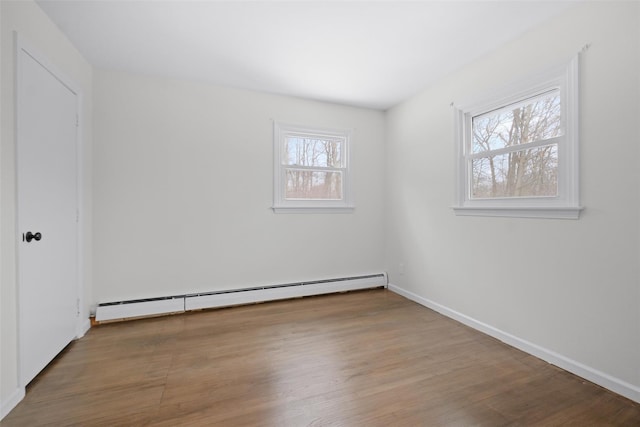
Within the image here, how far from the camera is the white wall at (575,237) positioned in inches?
70.7

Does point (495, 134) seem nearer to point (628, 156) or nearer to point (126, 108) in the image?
point (628, 156)

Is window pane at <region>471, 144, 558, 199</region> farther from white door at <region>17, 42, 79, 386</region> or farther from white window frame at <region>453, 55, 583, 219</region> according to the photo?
white door at <region>17, 42, 79, 386</region>

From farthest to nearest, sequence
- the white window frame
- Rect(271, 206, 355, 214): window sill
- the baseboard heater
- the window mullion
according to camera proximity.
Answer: Rect(271, 206, 355, 214): window sill → the baseboard heater → the window mullion → the white window frame

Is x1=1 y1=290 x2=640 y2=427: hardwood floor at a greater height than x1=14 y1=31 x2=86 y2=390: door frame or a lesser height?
lesser

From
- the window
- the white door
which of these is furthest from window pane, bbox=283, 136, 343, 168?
the white door

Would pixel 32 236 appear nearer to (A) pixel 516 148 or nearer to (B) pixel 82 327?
(B) pixel 82 327

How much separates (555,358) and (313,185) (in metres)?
2.97

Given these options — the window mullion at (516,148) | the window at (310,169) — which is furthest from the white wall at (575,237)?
the window at (310,169)

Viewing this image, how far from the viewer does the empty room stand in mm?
1771

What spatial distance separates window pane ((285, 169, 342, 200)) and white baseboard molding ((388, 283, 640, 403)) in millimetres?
1946

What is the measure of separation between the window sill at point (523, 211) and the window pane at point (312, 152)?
176 cm

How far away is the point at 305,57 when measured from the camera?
2.71m

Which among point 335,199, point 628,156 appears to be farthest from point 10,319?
point 628,156

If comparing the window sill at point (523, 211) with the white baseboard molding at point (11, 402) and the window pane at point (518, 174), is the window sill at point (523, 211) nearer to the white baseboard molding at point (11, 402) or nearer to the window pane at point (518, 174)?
the window pane at point (518, 174)
